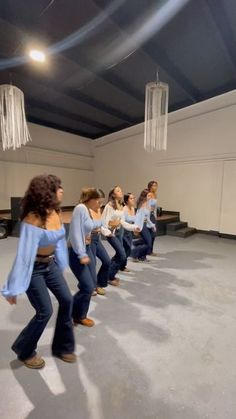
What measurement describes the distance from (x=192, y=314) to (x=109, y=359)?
103 centimetres

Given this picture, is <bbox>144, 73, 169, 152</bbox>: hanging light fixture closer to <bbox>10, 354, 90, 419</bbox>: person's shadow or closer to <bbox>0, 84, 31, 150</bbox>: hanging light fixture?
<bbox>0, 84, 31, 150</bbox>: hanging light fixture

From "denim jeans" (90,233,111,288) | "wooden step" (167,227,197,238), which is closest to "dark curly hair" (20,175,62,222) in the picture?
"denim jeans" (90,233,111,288)

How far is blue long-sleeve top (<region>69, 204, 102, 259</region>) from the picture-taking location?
5.89ft

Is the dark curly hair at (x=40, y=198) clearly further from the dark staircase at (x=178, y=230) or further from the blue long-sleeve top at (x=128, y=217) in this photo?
the dark staircase at (x=178, y=230)

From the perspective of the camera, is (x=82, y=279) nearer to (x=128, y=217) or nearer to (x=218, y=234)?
(x=128, y=217)

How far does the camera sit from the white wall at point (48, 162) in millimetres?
7387

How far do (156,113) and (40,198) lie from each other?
3.55m

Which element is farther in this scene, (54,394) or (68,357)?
(68,357)

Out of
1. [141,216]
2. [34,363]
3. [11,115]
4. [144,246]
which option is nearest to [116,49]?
[11,115]

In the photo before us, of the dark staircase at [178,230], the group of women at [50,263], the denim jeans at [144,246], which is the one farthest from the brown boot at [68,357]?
the dark staircase at [178,230]

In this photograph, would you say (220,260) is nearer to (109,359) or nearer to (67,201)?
(109,359)

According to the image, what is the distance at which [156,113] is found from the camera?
4.22 meters

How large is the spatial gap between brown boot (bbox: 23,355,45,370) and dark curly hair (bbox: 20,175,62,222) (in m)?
0.97

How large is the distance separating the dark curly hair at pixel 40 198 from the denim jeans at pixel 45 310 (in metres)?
0.33
